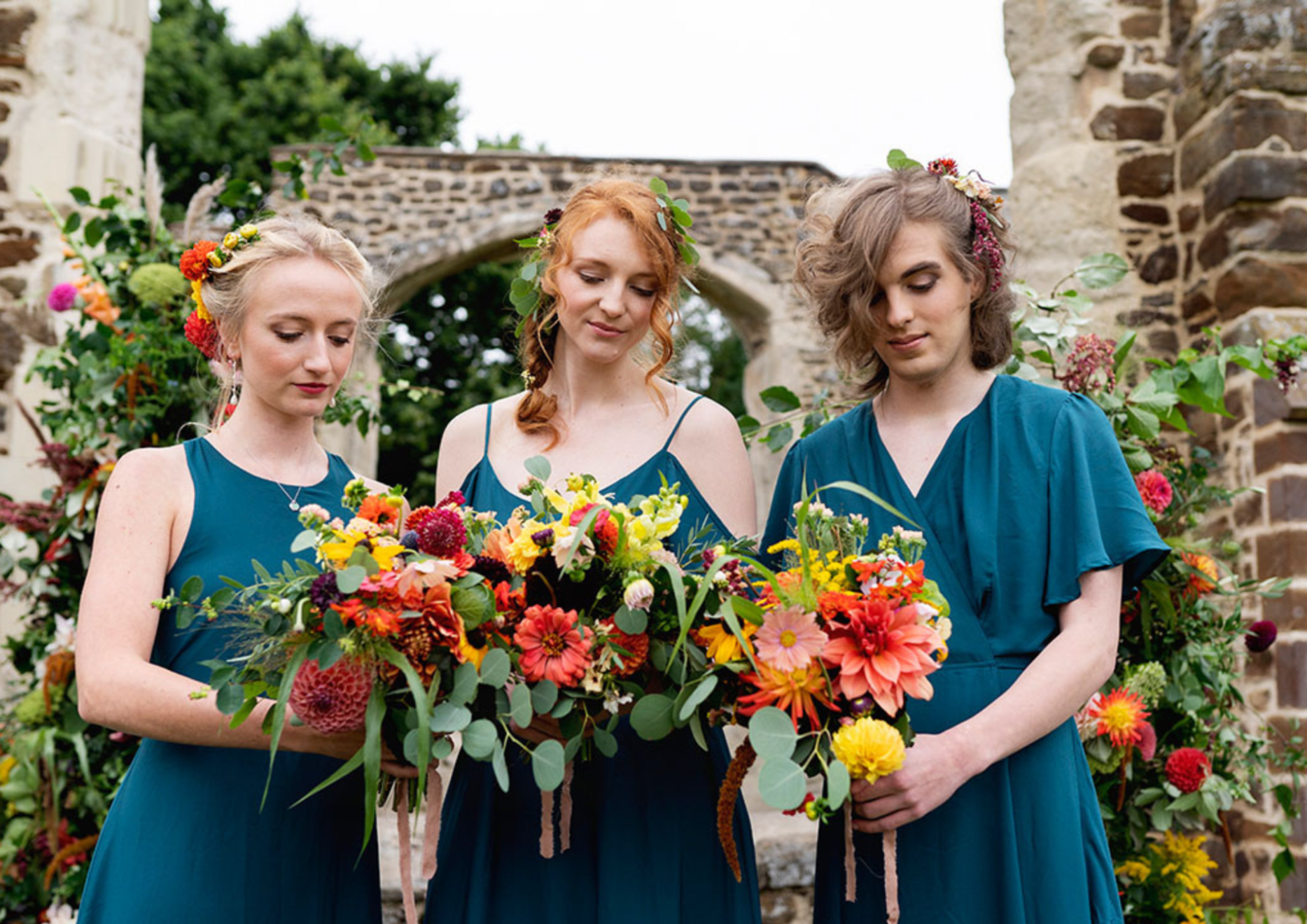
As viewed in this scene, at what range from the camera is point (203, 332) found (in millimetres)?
2326

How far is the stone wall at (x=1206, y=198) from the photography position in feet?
13.0

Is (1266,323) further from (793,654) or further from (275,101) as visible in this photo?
(275,101)

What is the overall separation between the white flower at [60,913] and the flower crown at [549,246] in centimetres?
243

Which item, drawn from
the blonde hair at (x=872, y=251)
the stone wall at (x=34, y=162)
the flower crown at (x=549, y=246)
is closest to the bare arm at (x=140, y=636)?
the flower crown at (x=549, y=246)

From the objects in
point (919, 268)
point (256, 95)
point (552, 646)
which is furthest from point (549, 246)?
point (256, 95)

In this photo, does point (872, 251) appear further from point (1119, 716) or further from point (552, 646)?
point (1119, 716)

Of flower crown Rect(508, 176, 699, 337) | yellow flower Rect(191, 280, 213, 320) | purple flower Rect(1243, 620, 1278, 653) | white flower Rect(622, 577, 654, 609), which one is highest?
flower crown Rect(508, 176, 699, 337)

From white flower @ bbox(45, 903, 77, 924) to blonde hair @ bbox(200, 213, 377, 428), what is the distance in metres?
2.24

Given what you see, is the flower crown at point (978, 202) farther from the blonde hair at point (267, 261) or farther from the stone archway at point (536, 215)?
the stone archway at point (536, 215)

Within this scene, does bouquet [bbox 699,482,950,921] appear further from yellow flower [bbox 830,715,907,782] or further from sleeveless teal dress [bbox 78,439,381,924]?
sleeveless teal dress [bbox 78,439,381,924]

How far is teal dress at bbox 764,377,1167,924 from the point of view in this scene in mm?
1910

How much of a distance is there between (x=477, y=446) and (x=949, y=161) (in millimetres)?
1185

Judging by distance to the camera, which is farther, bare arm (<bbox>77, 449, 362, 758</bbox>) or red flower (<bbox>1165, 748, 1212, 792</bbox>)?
red flower (<bbox>1165, 748, 1212, 792</bbox>)

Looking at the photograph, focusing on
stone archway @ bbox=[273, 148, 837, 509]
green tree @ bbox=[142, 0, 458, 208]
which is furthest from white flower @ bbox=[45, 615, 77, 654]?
green tree @ bbox=[142, 0, 458, 208]
